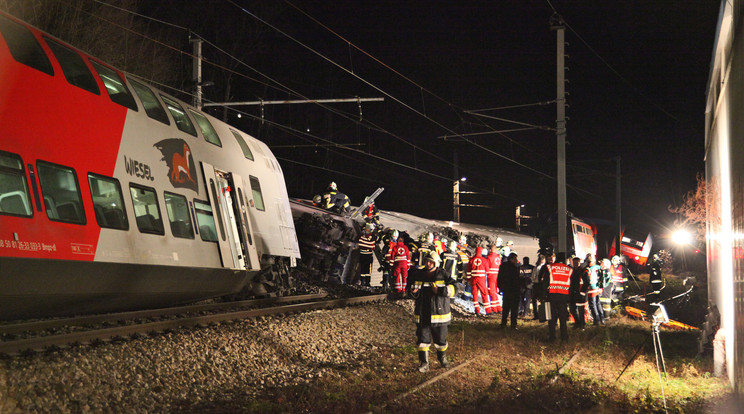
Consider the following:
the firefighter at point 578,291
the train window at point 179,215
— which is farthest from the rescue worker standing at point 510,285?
the train window at point 179,215

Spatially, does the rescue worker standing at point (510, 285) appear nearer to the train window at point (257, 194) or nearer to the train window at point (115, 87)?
the train window at point (257, 194)

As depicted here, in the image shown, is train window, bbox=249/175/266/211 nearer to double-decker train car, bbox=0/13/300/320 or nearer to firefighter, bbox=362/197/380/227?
double-decker train car, bbox=0/13/300/320

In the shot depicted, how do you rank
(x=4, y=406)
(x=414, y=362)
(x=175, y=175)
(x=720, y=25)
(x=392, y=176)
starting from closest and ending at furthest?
1. (x=4, y=406)
2. (x=720, y=25)
3. (x=414, y=362)
4. (x=175, y=175)
5. (x=392, y=176)

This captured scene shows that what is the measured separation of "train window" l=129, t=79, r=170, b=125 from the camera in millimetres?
10602

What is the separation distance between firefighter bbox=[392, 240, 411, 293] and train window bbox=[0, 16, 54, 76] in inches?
469

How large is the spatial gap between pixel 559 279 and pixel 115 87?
9048 mm

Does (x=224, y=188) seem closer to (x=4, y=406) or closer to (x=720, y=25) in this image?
(x=4, y=406)

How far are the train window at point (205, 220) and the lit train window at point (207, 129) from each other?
5.25ft

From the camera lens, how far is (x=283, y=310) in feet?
Answer: 42.7

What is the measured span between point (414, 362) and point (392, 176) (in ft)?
122

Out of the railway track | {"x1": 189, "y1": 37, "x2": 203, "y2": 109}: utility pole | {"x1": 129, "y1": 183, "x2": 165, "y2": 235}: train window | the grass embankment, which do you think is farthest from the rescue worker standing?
{"x1": 189, "y1": 37, "x2": 203, "y2": 109}: utility pole

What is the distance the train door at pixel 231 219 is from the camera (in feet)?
40.4

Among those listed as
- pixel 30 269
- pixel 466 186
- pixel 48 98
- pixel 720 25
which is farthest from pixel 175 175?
pixel 466 186

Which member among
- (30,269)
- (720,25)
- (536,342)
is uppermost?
Result: (720,25)
